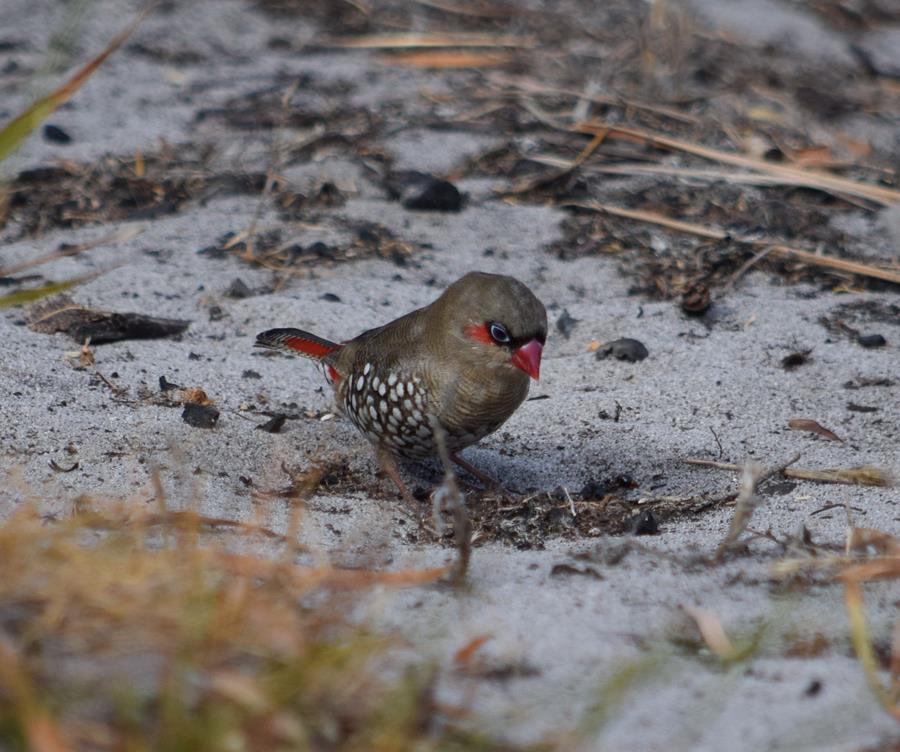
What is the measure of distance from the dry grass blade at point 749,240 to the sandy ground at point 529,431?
13 centimetres

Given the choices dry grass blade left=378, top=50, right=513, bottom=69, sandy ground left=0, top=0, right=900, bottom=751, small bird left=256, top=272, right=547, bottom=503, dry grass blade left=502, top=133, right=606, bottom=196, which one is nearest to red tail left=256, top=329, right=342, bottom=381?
sandy ground left=0, top=0, right=900, bottom=751

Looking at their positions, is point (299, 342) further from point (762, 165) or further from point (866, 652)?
point (762, 165)

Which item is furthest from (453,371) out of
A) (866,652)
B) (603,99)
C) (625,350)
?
(603,99)

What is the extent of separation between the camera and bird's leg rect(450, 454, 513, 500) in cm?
381

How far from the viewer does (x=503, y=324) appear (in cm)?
355

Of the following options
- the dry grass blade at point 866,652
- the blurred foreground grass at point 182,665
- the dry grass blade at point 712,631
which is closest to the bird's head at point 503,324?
the dry grass blade at point 712,631

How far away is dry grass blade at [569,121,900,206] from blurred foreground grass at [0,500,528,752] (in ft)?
13.6

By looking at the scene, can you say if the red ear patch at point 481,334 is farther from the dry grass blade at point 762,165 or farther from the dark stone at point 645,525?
the dry grass blade at point 762,165

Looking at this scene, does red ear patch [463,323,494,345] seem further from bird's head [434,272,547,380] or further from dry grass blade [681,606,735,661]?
dry grass blade [681,606,735,661]

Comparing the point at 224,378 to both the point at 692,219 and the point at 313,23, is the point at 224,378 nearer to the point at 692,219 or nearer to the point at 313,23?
the point at 692,219

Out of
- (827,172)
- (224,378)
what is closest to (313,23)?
(827,172)

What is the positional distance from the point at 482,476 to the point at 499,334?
0.57m

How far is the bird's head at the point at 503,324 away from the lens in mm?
3527

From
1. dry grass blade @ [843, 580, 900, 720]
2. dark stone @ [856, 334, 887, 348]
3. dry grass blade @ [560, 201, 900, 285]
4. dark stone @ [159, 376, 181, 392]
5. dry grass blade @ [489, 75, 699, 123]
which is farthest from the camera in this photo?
dry grass blade @ [489, 75, 699, 123]
